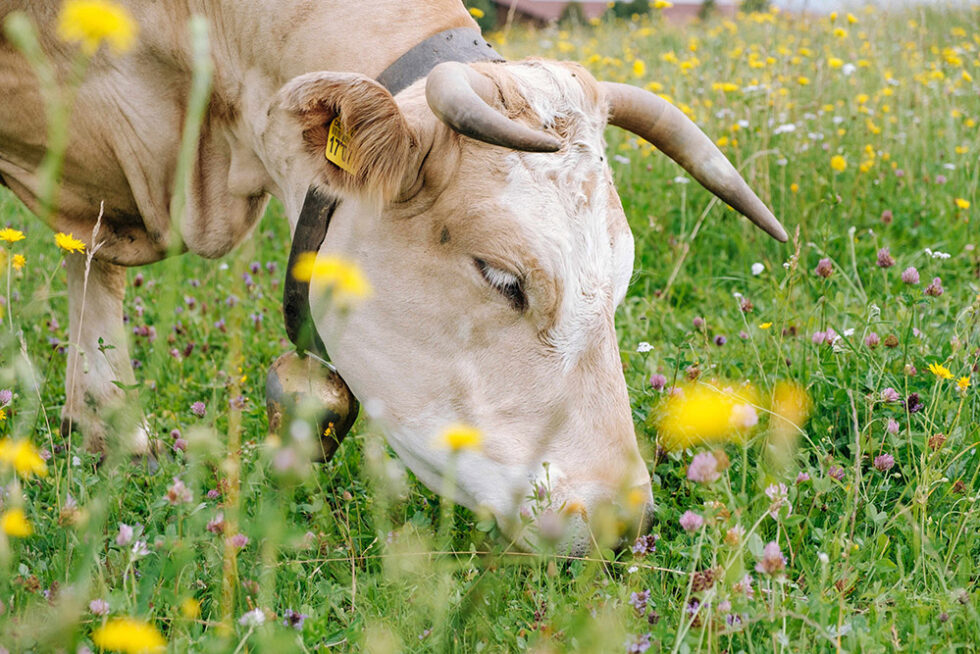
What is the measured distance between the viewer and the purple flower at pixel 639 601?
2029 millimetres

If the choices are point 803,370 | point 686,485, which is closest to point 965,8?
point 803,370

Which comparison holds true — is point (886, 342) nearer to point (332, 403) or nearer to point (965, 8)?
point (332, 403)

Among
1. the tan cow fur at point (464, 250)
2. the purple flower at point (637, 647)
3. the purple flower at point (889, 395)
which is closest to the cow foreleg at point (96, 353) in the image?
the tan cow fur at point (464, 250)

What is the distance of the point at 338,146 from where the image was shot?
2.46m

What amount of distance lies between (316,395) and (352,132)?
2.79 feet

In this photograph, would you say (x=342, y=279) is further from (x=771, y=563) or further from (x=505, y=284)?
(x=771, y=563)

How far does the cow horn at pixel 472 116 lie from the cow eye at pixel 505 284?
349mm

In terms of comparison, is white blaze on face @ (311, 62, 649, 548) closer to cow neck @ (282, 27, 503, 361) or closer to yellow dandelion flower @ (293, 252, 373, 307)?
cow neck @ (282, 27, 503, 361)

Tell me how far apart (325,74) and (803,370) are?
6.07 ft

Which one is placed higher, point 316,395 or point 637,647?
point 637,647

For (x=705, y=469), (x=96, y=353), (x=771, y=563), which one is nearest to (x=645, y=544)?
(x=771, y=563)

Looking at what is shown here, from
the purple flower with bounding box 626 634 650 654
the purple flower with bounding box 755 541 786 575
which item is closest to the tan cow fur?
the purple flower with bounding box 626 634 650 654

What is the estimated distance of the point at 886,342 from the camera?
2912 millimetres

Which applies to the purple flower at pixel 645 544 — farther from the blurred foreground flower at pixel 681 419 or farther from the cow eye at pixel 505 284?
the cow eye at pixel 505 284
